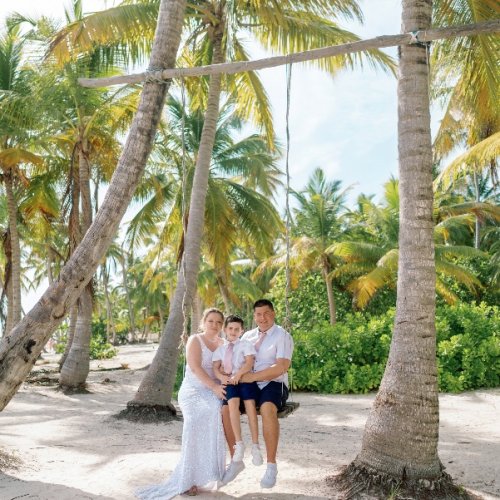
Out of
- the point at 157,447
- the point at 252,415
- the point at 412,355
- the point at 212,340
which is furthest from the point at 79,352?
the point at 412,355

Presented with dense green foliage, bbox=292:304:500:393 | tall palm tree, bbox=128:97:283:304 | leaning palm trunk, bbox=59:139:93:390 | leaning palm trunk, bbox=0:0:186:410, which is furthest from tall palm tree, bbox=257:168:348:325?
leaning palm trunk, bbox=0:0:186:410

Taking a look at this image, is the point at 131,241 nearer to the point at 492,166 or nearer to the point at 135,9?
the point at 135,9

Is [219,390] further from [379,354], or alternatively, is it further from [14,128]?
[14,128]

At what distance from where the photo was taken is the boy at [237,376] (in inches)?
209

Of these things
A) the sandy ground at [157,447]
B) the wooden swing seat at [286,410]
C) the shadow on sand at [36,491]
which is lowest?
the sandy ground at [157,447]

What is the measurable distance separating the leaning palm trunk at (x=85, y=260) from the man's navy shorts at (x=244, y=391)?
1.90 m

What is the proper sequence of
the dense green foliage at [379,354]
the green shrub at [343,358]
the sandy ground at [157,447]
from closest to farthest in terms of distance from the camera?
the sandy ground at [157,447]
the dense green foliage at [379,354]
the green shrub at [343,358]

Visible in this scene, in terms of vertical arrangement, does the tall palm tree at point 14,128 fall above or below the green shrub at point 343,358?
above

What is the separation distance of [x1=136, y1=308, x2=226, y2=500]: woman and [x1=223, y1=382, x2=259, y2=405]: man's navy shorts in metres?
0.09

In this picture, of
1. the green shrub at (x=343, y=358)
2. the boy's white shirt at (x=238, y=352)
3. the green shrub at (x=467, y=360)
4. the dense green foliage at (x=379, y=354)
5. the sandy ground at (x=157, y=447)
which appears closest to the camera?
the boy's white shirt at (x=238, y=352)

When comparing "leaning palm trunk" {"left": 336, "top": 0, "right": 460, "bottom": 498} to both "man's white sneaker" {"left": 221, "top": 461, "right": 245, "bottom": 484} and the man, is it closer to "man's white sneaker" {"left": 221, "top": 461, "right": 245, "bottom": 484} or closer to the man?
the man

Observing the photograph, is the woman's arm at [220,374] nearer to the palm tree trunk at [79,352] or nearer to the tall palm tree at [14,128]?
the palm tree trunk at [79,352]

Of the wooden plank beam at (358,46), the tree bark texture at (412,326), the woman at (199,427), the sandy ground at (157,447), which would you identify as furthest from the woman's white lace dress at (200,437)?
the wooden plank beam at (358,46)

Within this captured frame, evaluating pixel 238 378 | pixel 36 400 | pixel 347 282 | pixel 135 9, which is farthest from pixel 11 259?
pixel 238 378
